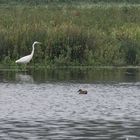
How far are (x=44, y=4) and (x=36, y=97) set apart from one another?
35.5 metres

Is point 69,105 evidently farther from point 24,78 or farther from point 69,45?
point 69,45

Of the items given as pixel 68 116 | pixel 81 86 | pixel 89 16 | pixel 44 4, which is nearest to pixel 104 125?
pixel 68 116

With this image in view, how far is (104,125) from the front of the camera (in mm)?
17547

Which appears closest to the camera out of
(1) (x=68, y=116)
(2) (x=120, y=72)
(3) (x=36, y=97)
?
(1) (x=68, y=116)

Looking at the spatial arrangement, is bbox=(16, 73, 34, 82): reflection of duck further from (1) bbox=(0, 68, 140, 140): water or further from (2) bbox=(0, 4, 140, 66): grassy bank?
(2) bbox=(0, 4, 140, 66): grassy bank

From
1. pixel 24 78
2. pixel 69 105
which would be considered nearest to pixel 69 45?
pixel 24 78

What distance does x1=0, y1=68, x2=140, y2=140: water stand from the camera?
16.5 meters

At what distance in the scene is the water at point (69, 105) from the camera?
650 inches

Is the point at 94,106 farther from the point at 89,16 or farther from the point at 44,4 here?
the point at 44,4

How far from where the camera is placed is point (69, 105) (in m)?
20.8

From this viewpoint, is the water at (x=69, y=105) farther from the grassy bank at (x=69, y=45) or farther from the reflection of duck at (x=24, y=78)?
the grassy bank at (x=69, y=45)

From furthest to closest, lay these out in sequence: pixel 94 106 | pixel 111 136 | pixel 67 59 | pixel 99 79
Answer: pixel 67 59, pixel 99 79, pixel 94 106, pixel 111 136

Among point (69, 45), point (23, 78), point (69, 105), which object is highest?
point (69, 45)

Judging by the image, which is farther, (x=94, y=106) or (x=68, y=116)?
(x=94, y=106)
